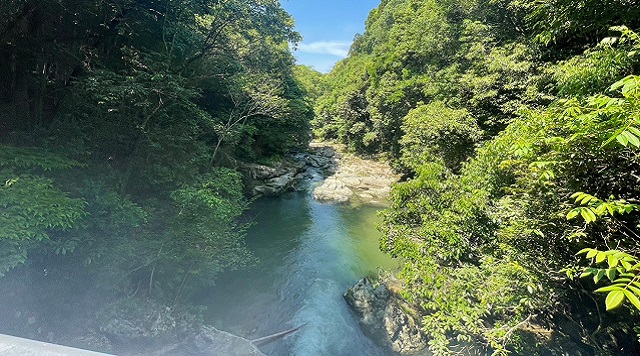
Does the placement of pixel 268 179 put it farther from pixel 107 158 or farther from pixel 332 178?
pixel 107 158

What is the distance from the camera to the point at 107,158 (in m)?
8.16

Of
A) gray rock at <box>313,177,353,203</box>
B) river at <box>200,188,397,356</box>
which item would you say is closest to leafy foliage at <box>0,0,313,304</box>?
river at <box>200,188,397,356</box>

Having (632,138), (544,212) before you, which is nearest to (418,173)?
(544,212)

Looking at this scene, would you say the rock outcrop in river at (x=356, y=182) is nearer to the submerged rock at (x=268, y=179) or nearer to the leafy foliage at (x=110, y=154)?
the submerged rock at (x=268, y=179)

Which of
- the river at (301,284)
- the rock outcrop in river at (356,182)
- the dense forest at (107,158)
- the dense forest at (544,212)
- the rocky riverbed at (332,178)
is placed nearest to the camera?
the dense forest at (544,212)

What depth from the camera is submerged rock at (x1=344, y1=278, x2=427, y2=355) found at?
279 inches

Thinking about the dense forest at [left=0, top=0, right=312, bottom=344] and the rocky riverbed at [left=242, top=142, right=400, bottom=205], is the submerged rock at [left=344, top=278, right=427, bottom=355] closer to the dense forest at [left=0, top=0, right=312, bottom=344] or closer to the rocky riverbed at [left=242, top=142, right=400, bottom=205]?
the dense forest at [left=0, top=0, right=312, bottom=344]

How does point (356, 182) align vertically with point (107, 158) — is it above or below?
below

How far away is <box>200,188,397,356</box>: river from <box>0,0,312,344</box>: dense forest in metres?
1.09

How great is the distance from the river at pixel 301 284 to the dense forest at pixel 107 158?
1.09 meters

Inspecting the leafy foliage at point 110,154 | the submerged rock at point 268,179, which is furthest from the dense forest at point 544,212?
the submerged rock at point 268,179

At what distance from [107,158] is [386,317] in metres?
8.90

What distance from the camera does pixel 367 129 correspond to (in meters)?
30.7

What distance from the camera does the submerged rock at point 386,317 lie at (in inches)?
279
